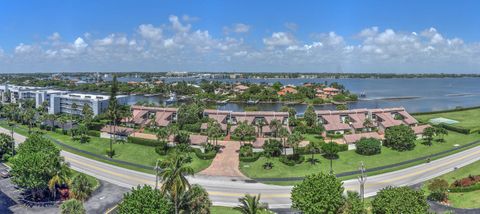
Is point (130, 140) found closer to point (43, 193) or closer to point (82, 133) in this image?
point (82, 133)

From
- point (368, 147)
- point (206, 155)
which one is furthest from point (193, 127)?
point (368, 147)

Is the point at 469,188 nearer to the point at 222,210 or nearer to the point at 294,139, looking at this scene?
the point at 294,139

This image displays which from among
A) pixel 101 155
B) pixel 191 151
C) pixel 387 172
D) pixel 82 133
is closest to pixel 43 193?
pixel 101 155

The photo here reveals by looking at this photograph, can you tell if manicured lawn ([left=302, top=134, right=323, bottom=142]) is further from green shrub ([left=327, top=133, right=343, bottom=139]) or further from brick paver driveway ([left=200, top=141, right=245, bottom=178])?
brick paver driveway ([left=200, top=141, right=245, bottom=178])

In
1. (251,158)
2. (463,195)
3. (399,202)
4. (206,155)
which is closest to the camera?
(399,202)

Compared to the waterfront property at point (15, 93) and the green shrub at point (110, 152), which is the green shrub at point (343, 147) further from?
the waterfront property at point (15, 93)

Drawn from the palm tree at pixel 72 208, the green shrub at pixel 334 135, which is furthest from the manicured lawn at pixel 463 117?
the palm tree at pixel 72 208
